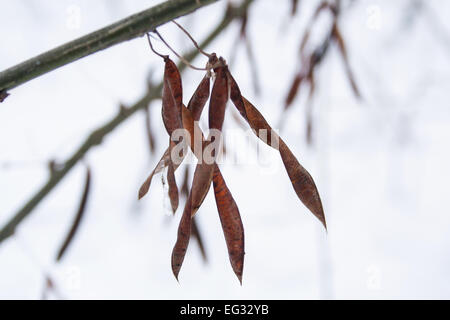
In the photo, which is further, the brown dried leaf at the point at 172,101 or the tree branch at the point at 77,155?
the tree branch at the point at 77,155

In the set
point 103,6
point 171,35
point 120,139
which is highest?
point 103,6

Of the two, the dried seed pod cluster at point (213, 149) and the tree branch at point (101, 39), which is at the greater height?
the tree branch at point (101, 39)

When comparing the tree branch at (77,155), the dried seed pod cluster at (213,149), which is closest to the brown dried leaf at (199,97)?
the dried seed pod cluster at (213,149)

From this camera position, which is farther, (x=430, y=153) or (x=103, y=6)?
(x=430, y=153)

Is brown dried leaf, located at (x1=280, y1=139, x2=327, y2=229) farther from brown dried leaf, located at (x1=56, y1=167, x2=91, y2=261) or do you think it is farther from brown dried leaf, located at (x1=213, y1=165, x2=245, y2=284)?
brown dried leaf, located at (x1=56, y1=167, x2=91, y2=261)

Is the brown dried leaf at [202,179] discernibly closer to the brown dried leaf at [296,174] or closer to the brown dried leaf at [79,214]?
the brown dried leaf at [296,174]

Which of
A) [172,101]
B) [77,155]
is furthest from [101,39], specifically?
[77,155]

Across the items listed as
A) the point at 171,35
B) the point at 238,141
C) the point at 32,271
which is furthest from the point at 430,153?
the point at 32,271
